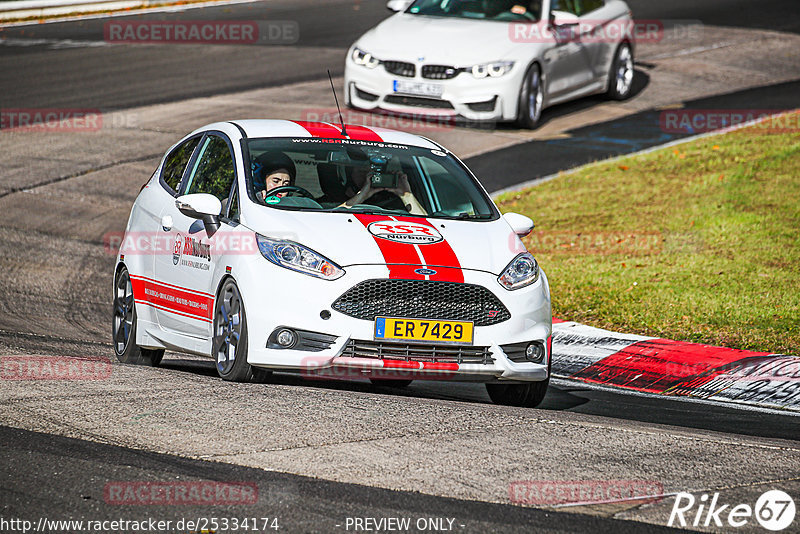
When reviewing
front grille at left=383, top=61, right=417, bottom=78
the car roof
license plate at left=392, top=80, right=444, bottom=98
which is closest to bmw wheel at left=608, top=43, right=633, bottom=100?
license plate at left=392, top=80, right=444, bottom=98

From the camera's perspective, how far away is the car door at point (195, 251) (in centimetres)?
815

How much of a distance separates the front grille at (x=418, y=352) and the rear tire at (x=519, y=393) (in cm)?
61

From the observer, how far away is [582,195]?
1481 cm

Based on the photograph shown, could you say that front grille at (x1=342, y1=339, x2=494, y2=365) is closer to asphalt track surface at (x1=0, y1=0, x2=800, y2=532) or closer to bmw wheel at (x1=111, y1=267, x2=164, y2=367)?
asphalt track surface at (x1=0, y1=0, x2=800, y2=532)

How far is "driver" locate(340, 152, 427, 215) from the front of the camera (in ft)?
28.2

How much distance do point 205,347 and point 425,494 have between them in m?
2.96

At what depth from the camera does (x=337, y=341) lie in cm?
743

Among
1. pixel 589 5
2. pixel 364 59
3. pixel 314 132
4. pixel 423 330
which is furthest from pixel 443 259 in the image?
pixel 589 5

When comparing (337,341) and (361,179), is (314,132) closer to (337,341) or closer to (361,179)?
(361,179)

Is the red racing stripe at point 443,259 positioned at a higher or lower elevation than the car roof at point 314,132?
lower

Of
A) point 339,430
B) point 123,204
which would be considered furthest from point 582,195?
point 339,430

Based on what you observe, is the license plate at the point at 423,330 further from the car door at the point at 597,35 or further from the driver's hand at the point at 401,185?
the car door at the point at 597,35

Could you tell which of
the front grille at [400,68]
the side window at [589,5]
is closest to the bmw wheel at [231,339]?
the front grille at [400,68]

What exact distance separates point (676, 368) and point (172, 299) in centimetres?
360
